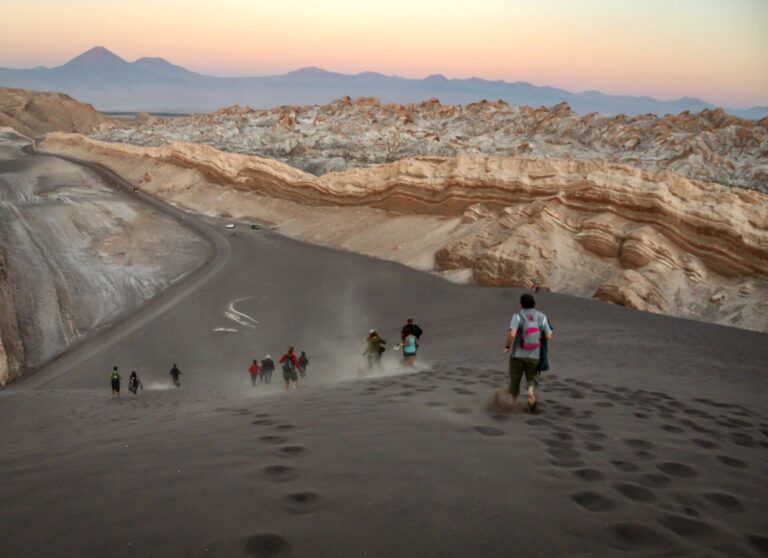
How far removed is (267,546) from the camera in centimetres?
304

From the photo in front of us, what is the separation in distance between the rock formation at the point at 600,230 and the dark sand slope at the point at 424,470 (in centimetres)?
696

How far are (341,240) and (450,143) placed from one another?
21159 millimetres

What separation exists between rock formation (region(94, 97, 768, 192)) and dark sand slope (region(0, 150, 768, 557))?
90.3ft

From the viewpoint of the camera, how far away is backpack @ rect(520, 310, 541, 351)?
5.92m

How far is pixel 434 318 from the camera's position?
52.9 ft

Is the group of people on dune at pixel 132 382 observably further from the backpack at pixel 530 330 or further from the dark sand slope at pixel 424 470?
the backpack at pixel 530 330

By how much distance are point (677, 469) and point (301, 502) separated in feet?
9.12

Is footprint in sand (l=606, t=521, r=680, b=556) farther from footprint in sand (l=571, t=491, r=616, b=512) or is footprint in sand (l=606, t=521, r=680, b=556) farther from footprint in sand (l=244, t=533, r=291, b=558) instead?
footprint in sand (l=244, t=533, r=291, b=558)

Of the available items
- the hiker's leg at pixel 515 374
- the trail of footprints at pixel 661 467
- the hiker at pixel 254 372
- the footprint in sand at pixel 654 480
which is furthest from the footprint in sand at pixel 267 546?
the hiker at pixel 254 372

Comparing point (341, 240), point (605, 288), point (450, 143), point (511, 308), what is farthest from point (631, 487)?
point (450, 143)

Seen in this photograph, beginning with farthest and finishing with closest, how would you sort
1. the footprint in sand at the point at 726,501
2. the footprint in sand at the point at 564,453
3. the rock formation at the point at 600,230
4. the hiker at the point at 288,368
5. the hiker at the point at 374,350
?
the rock formation at the point at 600,230, the hiker at the point at 288,368, the hiker at the point at 374,350, the footprint in sand at the point at 564,453, the footprint in sand at the point at 726,501

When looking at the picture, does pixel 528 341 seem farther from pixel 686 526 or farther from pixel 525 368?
pixel 686 526

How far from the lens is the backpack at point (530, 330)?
19.4 ft

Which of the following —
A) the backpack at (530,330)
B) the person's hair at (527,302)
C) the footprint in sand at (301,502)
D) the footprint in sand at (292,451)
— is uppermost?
the person's hair at (527,302)
